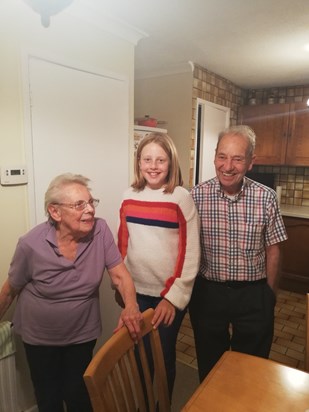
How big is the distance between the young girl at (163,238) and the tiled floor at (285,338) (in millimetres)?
1108

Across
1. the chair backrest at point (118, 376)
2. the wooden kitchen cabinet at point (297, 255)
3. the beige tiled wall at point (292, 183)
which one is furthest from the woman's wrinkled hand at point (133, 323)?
the beige tiled wall at point (292, 183)

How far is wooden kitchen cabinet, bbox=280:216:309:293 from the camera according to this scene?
11.4 ft

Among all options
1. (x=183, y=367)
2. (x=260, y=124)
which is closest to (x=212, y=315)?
(x=183, y=367)

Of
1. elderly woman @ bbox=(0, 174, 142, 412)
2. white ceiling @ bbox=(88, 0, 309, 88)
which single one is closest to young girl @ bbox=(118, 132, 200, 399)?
elderly woman @ bbox=(0, 174, 142, 412)

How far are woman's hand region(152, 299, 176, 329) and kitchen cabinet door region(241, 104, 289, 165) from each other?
2947mm

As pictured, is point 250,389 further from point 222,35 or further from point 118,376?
point 222,35

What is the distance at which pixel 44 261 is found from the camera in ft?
4.12

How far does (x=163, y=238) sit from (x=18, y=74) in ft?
3.65

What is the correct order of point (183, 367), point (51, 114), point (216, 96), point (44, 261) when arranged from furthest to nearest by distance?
point (216, 96)
point (183, 367)
point (51, 114)
point (44, 261)

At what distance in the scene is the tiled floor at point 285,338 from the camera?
232cm

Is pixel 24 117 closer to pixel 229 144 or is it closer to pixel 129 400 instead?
pixel 229 144

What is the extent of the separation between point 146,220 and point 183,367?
1401mm

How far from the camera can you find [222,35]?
7.52 ft

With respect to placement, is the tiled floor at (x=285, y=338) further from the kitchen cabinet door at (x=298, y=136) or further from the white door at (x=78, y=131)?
the kitchen cabinet door at (x=298, y=136)
